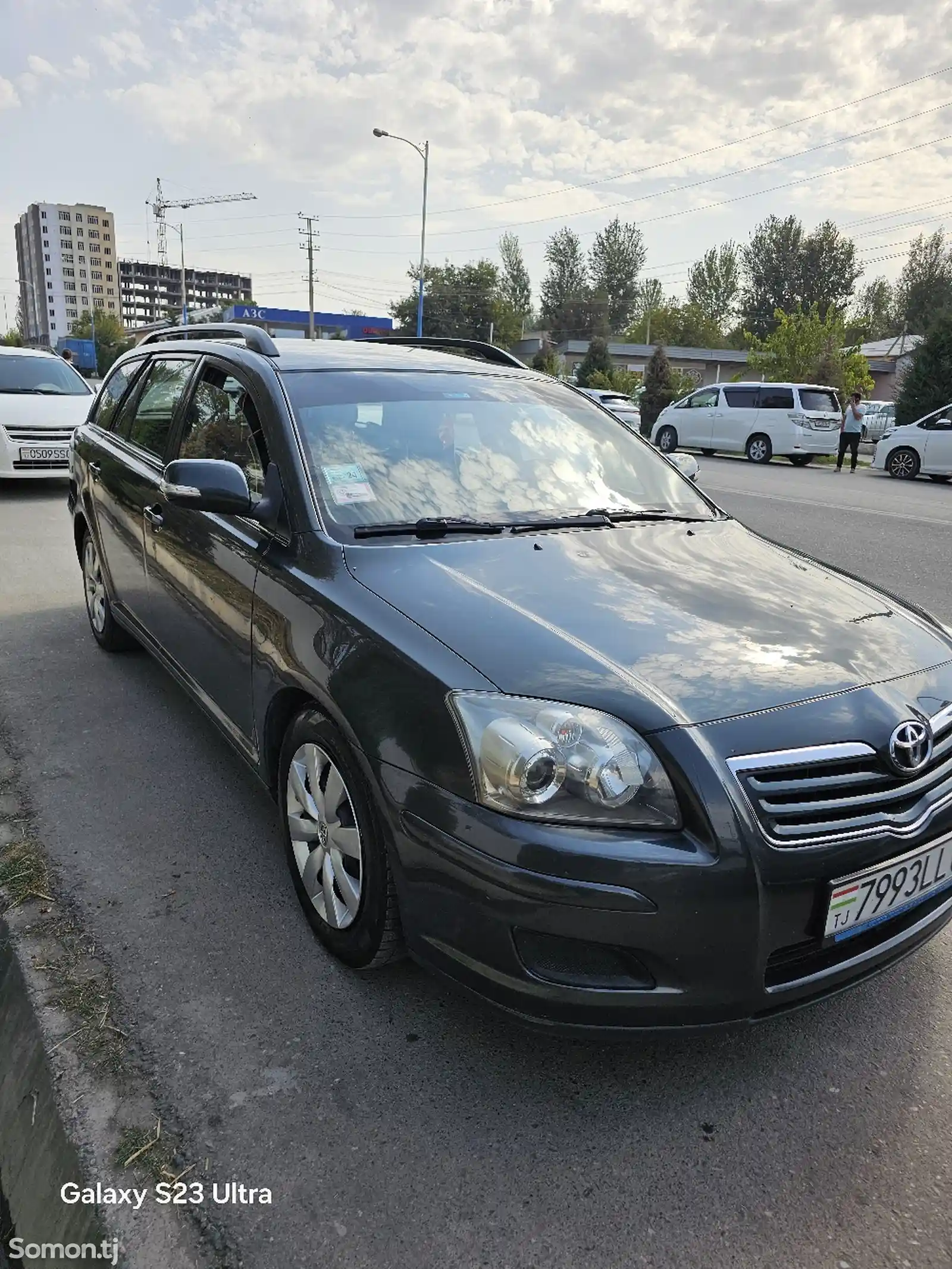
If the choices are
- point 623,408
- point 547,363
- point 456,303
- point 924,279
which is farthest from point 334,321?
point 623,408

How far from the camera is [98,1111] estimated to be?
6.81 feet

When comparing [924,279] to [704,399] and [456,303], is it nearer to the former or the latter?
[456,303]

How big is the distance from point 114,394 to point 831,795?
14.8ft

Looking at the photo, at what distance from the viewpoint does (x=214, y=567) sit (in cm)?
327

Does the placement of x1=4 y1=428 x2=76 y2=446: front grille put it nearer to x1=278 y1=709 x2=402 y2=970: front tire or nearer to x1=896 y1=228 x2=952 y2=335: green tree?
x1=278 y1=709 x2=402 y2=970: front tire

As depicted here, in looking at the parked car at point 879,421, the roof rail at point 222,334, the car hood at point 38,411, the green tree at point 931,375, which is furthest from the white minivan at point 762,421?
the roof rail at point 222,334

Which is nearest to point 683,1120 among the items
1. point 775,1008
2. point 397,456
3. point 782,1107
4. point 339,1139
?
point 782,1107

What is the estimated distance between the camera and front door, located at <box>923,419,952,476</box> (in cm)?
1802

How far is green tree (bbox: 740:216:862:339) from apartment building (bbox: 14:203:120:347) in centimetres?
10279

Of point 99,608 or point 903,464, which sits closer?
point 99,608

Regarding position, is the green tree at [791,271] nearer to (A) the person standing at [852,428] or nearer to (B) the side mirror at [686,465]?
(A) the person standing at [852,428]

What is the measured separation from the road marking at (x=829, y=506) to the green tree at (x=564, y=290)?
86.4 meters

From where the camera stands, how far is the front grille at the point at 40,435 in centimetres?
1023

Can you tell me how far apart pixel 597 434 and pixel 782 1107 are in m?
2.51
